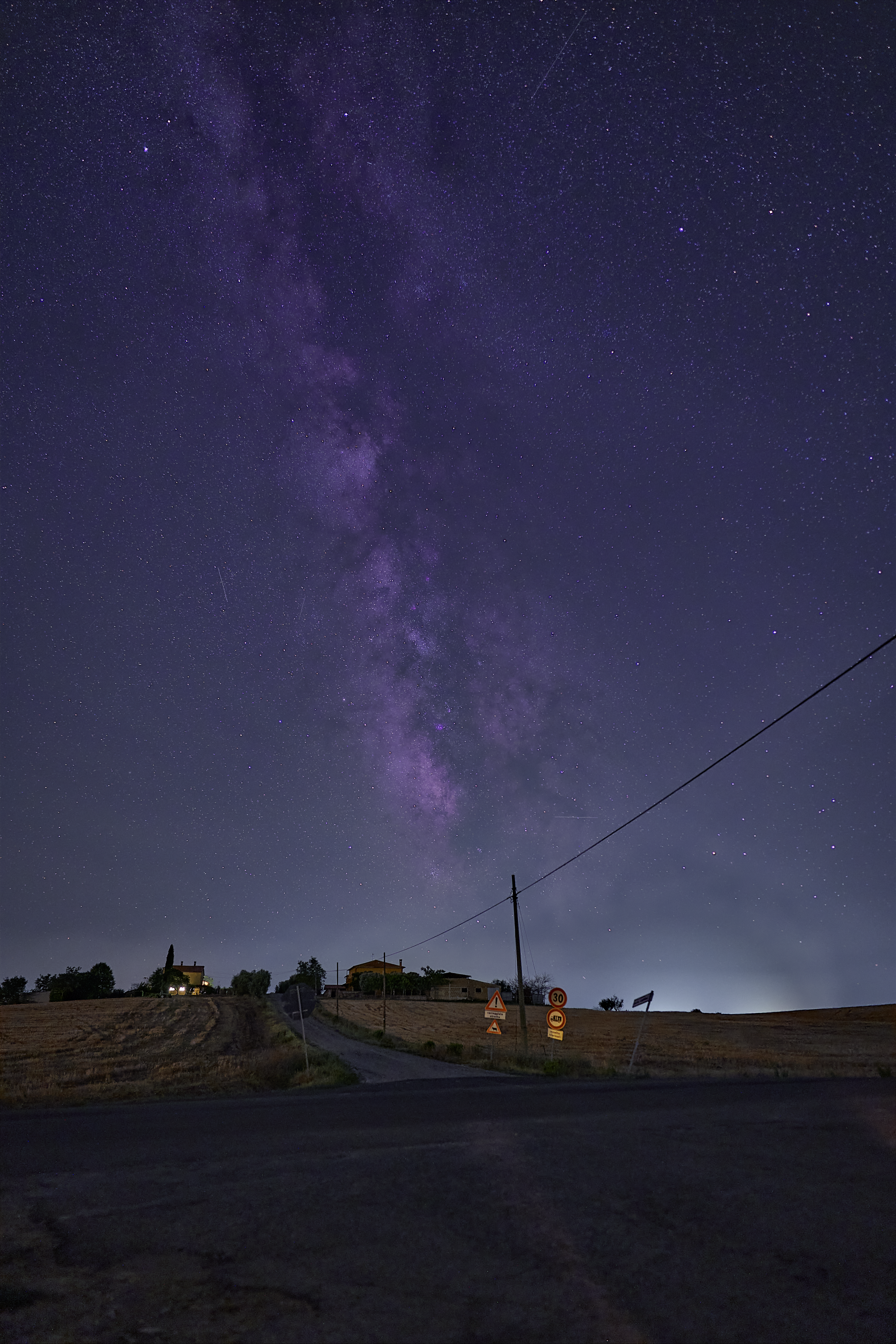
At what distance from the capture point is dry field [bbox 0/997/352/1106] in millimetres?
19438

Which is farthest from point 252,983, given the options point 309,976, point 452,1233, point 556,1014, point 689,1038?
point 452,1233

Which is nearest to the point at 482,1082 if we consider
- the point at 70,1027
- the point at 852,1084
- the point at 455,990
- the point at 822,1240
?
the point at 852,1084

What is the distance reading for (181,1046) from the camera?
40.6 m

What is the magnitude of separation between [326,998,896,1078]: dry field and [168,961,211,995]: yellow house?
5262cm

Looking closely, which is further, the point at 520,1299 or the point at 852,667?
the point at 852,667

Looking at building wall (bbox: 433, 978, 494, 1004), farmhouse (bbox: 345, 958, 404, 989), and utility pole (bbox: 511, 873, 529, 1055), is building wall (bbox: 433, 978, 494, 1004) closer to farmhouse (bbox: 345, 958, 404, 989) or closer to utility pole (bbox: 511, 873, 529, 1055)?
farmhouse (bbox: 345, 958, 404, 989)

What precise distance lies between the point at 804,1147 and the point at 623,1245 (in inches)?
179

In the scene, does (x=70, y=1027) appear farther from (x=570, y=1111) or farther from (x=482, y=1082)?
(x=570, y=1111)

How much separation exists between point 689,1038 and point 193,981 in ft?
516

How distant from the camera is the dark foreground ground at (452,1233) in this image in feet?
12.6

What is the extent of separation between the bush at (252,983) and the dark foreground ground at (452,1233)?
445 ft

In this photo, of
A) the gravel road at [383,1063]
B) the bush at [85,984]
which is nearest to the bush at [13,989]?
the bush at [85,984]

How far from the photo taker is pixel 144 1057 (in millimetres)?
33969

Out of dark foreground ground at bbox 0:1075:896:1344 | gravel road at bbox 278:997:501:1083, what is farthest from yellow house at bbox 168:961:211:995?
dark foreground ground at bbox 0:1075:896:1344
